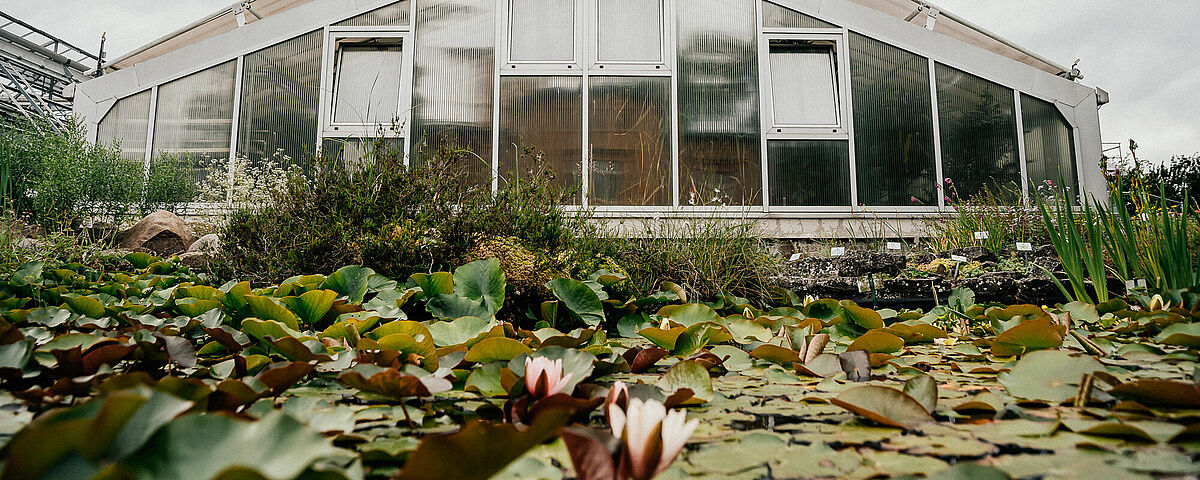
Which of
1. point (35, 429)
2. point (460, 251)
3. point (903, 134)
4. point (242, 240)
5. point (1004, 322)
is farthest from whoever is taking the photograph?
point (903, 134)

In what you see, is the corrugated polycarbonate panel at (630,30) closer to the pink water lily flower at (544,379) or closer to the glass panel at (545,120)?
the glass panel at (545,120)

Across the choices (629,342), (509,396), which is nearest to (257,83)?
(629,342)

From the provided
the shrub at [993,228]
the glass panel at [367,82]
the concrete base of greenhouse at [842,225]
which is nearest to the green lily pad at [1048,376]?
the shrub at [993,228]

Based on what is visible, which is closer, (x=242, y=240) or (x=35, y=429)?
(x=35, y=429)

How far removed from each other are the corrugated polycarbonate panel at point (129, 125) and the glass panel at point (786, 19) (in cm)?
760

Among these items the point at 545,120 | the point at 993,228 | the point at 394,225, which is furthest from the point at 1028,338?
the point at 545,120

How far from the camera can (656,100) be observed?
6.51 m

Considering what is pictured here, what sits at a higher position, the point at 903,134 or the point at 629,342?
the point at 903,134

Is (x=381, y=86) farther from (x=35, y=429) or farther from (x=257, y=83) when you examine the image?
(x=35, y=429)

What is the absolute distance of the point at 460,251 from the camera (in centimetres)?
278

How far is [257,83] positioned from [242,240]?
455 cm

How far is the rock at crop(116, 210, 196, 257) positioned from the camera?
557 cm

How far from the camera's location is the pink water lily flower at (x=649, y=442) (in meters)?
0.55

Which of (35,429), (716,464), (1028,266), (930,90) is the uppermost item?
(930,90)
